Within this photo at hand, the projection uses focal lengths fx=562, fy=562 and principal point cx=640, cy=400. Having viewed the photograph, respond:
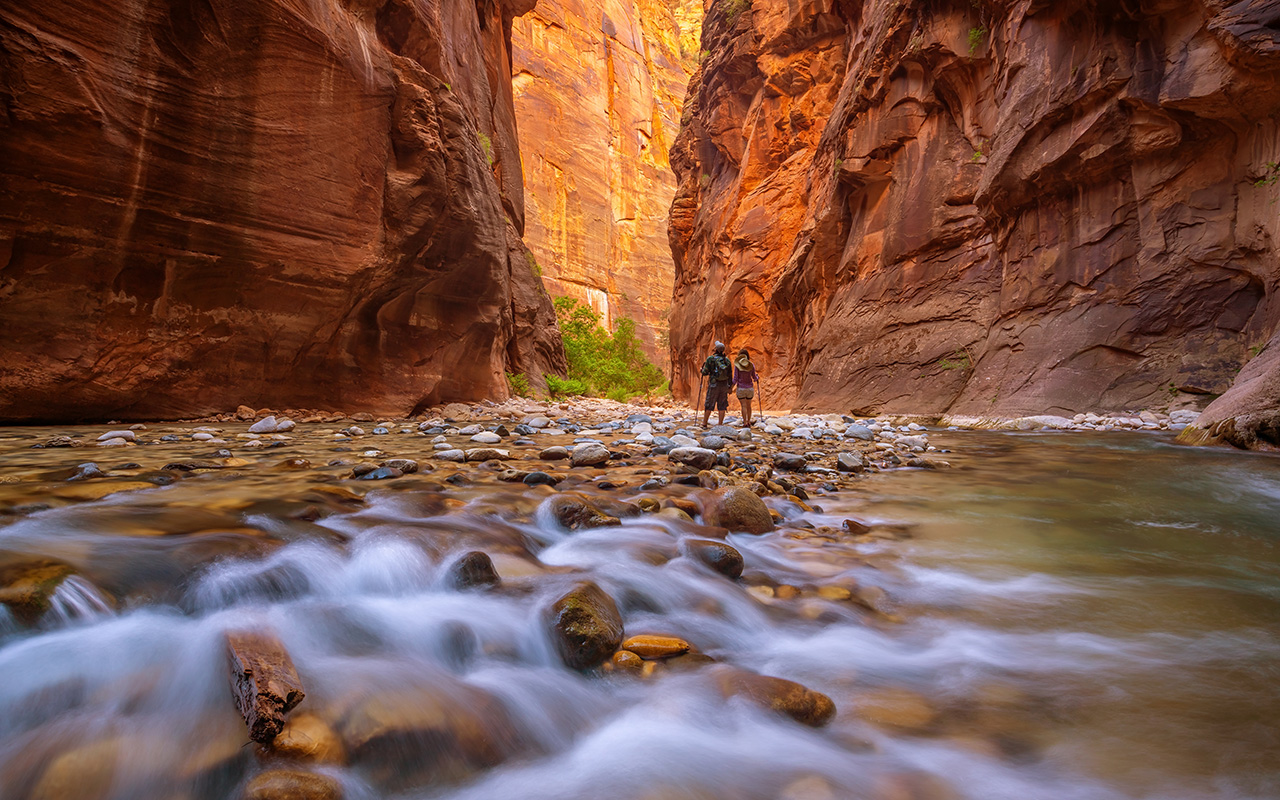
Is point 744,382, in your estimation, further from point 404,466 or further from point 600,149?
point 600,149

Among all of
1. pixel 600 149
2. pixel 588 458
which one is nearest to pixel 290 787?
pixel 588 458

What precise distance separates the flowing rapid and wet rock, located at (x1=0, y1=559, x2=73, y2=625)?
0.02 meters

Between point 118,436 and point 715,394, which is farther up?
point 715,394

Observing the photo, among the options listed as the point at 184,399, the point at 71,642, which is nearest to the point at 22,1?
the point at 184,399

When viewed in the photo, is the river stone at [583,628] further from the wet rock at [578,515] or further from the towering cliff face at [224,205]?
the towering cliff face at [224,205]

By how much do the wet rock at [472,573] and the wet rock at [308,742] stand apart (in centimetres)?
74

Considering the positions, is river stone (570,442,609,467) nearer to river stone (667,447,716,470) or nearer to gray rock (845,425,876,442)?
river stone (667,447,716,470)

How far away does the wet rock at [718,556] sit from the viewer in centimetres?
226

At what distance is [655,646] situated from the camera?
1.69 metres

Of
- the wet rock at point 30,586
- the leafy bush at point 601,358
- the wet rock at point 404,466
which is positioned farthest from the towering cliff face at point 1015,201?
the wet rock at point 30,586

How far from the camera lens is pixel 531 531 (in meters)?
2.51

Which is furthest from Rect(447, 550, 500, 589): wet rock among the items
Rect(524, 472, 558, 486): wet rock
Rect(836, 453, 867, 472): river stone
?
Rect(836, 453, 867, 472): river stone

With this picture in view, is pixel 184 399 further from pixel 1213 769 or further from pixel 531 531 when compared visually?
pixel 1213 769

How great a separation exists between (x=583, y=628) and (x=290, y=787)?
781mm
